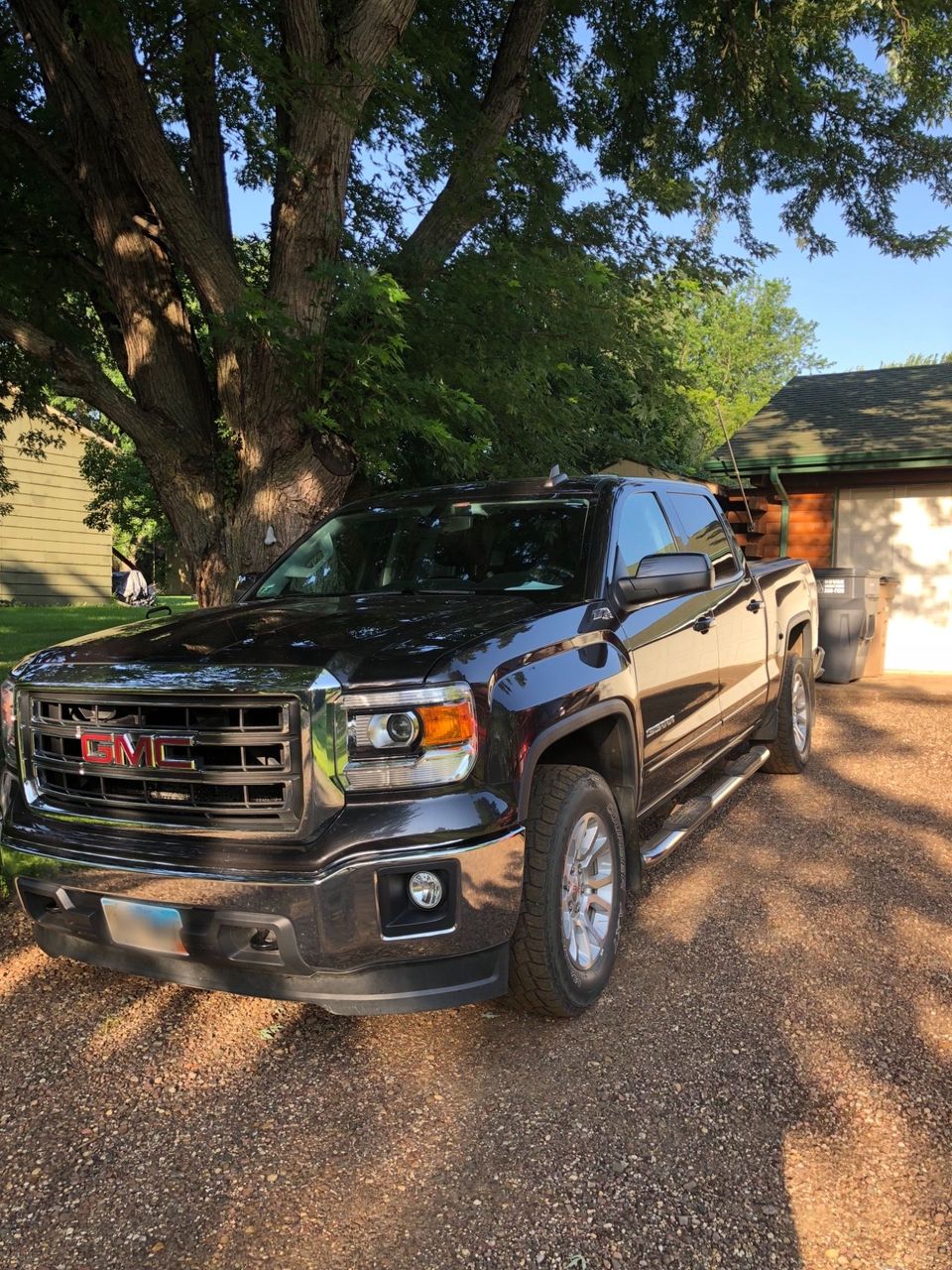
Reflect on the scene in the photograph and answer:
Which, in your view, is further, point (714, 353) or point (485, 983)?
point (714, 353)

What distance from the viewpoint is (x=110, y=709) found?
306cm

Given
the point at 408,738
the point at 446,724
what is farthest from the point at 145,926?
the point at 446,724

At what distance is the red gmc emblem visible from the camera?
2.90m

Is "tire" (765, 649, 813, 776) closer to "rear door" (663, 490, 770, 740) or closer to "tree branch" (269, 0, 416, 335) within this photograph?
"rear door" (663, 490, 770, 740)

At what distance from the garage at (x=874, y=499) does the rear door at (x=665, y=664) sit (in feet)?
28.5

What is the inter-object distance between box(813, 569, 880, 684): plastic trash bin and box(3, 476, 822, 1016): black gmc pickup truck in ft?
26.9

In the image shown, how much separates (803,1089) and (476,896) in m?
1.20

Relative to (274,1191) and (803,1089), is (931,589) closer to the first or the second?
(803,1089)

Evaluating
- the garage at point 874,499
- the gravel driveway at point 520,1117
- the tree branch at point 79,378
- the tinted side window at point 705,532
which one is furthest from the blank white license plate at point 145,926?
the garage at point 874,499

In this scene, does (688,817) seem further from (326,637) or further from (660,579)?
(326,637)

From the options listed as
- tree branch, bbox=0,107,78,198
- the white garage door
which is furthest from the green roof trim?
tree branch, bbox=0,107,78,198

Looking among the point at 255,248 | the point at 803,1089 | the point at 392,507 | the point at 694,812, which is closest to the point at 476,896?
the point at 803,1089

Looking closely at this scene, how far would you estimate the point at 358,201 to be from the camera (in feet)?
32.0

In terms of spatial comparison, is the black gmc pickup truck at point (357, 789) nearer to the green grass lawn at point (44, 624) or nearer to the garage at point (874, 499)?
the green grass lawn at point (44, 624)
